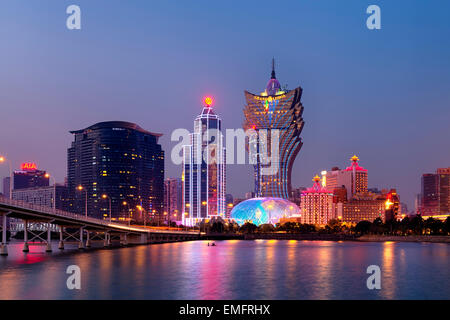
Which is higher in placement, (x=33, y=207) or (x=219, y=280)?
(x=33, y=207)

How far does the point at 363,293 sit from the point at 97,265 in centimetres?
4669

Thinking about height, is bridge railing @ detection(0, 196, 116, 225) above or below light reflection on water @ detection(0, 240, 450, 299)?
above

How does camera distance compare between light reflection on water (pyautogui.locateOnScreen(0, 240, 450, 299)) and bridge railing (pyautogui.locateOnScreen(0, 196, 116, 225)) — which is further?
bridge railing (pyautogui.locateOnScreen(0, 196, 116, 225))

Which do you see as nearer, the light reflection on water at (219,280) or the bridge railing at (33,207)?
the light reflection on water at (219,280)

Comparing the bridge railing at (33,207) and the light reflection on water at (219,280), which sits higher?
the bridge railing at (33,207)
